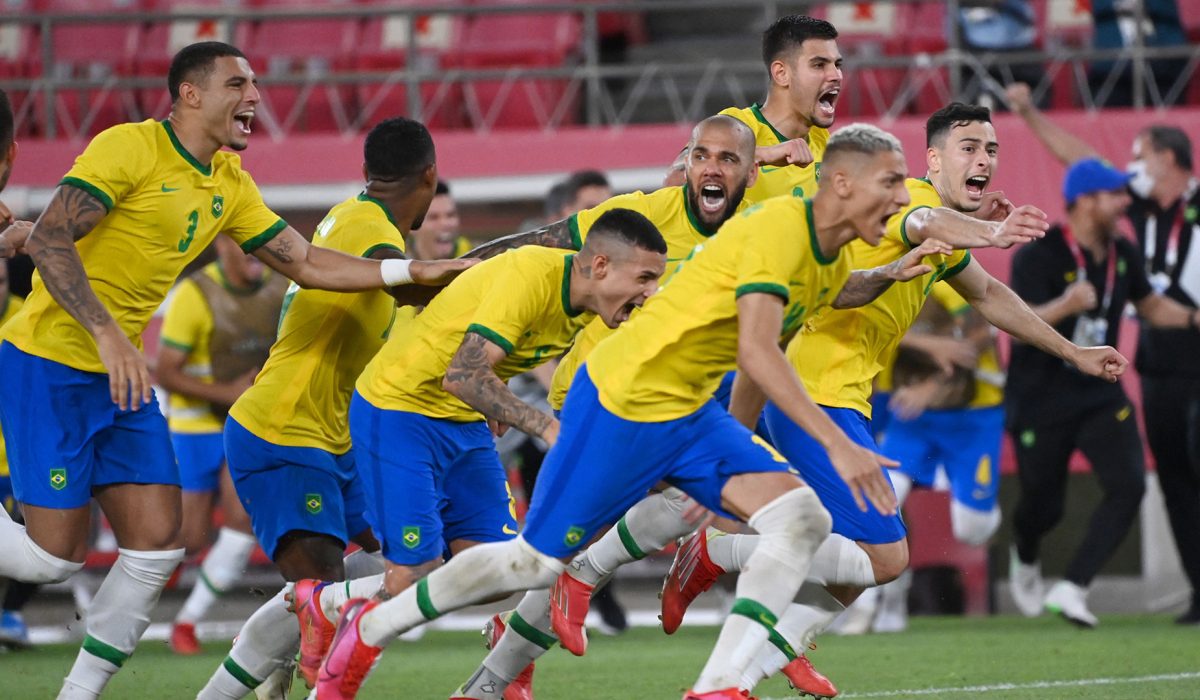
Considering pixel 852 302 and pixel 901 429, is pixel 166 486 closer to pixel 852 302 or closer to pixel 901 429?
pixel 852 302

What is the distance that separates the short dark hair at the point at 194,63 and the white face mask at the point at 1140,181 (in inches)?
260

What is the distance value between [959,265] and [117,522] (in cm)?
344

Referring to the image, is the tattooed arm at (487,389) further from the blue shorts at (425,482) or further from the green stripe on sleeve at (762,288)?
the green stripe on sleeve at (762,288)

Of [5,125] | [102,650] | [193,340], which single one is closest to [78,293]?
[5,125]

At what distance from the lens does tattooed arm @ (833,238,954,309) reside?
6348mm

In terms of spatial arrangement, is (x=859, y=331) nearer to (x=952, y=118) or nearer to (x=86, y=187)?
(x=952, y=118)

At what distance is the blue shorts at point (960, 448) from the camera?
37.8 feet

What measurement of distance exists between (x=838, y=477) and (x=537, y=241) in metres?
1.57

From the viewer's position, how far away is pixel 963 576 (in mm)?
12594

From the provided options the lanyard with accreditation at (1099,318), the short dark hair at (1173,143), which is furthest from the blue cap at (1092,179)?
the short dark hair at (1173,143)

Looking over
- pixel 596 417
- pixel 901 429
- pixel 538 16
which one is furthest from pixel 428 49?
pixel 596 417

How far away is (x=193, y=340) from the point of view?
1111 cm

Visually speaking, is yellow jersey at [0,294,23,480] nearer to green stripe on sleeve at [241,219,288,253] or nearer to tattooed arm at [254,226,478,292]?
green stripe on sleeve at [241,219,288,253]

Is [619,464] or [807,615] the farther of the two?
[807,615]
